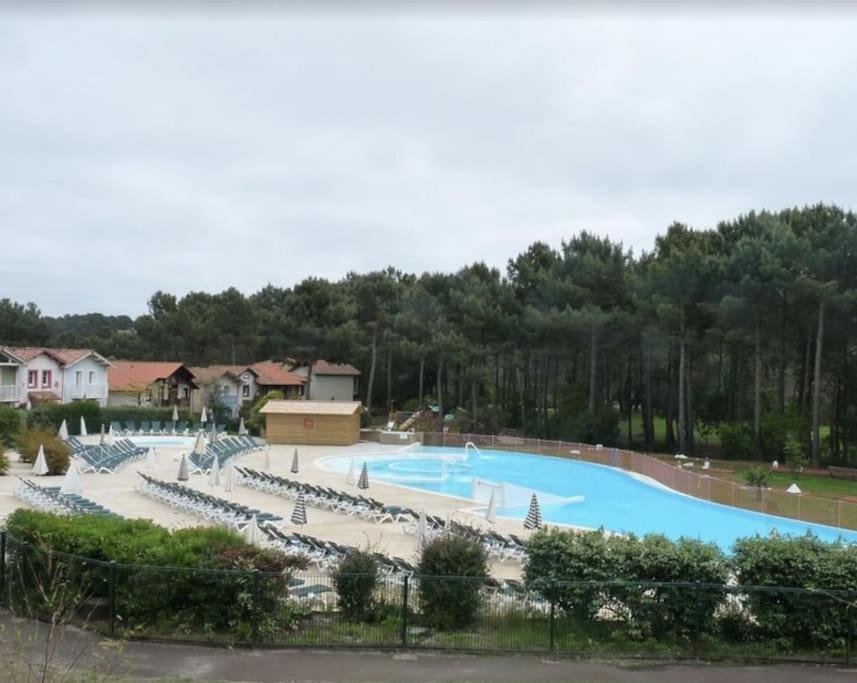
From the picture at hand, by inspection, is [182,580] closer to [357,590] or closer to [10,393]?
[357,590]

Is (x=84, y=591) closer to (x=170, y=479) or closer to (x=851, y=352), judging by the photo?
(x=170, y=479)

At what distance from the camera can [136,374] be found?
57.7 metres

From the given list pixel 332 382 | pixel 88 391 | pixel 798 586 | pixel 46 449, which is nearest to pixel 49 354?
pixel 88 391

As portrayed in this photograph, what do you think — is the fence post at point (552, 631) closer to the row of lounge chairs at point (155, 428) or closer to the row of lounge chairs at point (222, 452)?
the row of lounge chairs at point (222, 452)

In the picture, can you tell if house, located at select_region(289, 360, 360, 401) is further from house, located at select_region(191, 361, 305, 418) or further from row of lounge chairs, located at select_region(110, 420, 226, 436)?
row of lounge chairs, located at select_region(110, 420, 226, 436)

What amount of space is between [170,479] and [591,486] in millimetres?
15571

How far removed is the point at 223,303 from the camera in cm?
7206

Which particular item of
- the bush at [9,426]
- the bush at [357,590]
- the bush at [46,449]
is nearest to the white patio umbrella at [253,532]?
the bush at [357,590]

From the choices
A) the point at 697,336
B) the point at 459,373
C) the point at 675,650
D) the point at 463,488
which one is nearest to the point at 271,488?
the point at 463,488

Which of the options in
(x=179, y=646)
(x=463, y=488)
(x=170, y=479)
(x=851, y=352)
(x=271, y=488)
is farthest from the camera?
(x=851, y=352)

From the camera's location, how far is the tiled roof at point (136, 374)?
5662 centimetres

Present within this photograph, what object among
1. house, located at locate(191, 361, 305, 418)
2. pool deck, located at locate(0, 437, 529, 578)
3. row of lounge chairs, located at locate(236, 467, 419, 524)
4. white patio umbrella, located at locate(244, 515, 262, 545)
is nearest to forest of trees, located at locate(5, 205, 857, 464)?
house, located at locate(191, 361, 305, 418)

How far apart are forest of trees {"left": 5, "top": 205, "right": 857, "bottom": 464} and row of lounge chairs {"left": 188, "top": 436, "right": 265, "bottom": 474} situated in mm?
14885

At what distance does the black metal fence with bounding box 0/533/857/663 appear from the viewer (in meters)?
9.42
